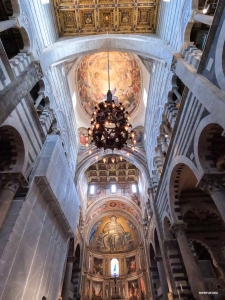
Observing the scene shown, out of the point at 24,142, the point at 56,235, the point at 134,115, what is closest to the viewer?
the point at 24,142

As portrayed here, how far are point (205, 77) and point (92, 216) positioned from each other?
56.3 feet

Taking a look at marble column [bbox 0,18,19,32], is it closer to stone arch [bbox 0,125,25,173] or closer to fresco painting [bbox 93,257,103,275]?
stone arch [bbox 0,125,25,173]

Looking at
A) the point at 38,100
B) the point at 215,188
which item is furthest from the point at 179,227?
the point at 38,100

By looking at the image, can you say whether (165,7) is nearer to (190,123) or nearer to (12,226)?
(190,123)

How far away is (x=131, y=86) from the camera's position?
1745 centimetres

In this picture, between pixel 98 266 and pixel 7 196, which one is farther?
pixel 98 266

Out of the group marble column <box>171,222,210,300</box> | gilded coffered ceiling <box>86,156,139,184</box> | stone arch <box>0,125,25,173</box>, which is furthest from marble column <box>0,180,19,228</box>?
gilded coffered ceiling <box>86,156,139,184</box>

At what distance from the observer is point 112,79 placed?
18.2 metres

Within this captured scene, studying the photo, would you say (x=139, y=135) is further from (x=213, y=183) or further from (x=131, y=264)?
(x=131, y=264)

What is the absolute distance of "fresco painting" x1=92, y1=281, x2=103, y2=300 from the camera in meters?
17.3

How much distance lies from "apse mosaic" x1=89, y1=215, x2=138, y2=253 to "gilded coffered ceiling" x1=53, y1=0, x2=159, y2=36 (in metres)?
17.8

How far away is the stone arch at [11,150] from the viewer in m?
6.76

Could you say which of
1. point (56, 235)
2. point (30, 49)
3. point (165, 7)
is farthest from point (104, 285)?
point (165, 7)

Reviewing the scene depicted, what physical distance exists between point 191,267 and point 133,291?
13741mm
